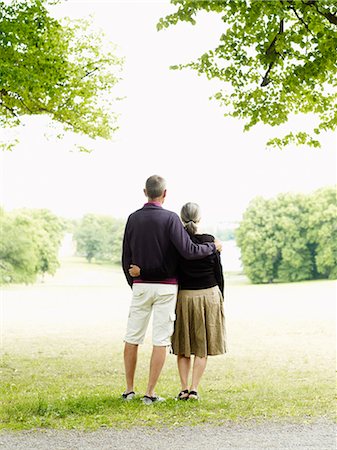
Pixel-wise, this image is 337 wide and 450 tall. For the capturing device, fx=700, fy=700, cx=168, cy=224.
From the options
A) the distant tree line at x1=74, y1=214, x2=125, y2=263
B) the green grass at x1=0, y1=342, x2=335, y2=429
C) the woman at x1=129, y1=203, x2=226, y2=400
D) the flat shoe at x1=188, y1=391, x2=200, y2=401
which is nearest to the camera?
the green grass at x1=0, y1=342, x2=335, y2=429

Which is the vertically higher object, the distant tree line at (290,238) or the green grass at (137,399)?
the distant tree line at (290,238)

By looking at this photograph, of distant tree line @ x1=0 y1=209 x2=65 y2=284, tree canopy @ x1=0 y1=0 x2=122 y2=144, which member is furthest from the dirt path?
distant tree line @ x1=0 y1=209 x2=65 y2=284

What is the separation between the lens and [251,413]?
6.41m

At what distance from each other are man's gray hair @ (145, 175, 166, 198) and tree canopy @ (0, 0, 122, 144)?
464 cm

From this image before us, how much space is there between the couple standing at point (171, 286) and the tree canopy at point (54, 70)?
15.6ft

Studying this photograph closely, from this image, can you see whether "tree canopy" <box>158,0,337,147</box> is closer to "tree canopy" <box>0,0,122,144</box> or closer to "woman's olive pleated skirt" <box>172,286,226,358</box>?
"tree canopy" <box>0,0,122,144</box>

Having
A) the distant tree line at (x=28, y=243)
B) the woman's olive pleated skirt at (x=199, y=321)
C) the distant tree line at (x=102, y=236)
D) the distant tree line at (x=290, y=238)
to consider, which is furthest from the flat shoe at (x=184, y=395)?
the distant tree line at (x=28, y=243)

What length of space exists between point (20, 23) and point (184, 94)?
3982cm

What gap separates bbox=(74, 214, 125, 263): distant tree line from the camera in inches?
2274

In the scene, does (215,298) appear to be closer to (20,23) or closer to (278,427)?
(278,427)

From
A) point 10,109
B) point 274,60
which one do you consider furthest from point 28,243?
point 274,60

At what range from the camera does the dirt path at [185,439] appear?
5.30m

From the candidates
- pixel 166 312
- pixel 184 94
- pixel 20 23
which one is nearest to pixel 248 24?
pixel 20 23

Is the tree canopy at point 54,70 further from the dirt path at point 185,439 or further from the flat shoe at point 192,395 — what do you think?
the dirt path at point 185,439
